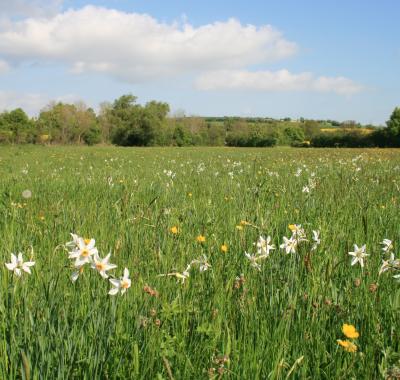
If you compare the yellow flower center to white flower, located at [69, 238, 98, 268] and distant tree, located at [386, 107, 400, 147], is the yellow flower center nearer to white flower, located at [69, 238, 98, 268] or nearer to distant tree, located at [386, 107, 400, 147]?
white flower, located at [69, 238, 98, 268]

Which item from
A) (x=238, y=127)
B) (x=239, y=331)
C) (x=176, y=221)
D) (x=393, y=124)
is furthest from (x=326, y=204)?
(x=238, y=127)

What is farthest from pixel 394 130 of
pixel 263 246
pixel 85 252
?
pixel 85 252

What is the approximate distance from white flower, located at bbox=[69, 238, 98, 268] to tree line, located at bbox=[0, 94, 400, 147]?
→ 63.9 m

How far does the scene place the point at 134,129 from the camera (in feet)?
272

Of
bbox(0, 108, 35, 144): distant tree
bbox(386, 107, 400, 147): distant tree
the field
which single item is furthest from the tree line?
the field

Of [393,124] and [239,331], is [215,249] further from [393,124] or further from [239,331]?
[393,124]

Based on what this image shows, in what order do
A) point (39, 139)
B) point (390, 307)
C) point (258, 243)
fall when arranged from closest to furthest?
point (390, 307) < point (258, 243) < point (39, 139)

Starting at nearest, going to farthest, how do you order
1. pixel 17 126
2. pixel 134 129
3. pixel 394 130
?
pixel 394 130 → pixel 17 126 → pixel 134 129

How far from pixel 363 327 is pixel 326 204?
2.98m

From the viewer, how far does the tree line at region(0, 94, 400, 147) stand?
244 feet

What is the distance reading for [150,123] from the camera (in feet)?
269

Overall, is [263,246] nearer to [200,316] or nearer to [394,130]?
[200,316]

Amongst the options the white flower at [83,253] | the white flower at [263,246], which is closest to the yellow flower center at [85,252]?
the white flower at [83,253]

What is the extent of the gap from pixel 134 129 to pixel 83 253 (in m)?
83.0
